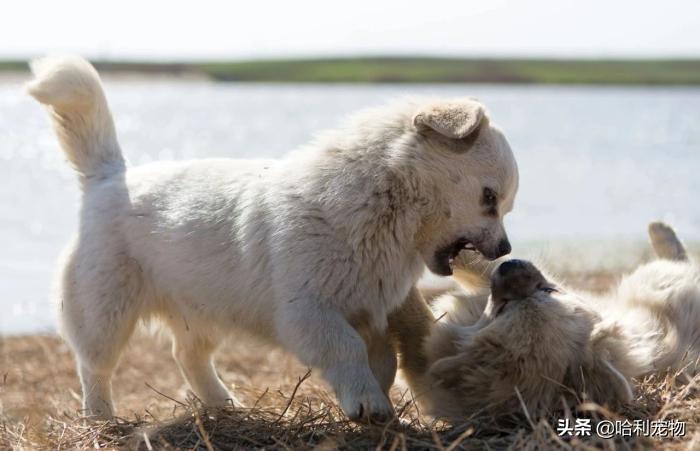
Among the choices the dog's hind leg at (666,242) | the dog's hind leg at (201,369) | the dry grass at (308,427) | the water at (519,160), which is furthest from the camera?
the water at (519,160)

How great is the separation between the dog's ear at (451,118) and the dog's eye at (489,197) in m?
0.31

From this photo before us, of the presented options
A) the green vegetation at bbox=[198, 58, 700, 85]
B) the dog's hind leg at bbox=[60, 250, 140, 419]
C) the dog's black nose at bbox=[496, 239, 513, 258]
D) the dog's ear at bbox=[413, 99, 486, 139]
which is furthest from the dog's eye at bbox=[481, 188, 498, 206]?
the green vegetation at bbox=[198, 58, 700, 85]

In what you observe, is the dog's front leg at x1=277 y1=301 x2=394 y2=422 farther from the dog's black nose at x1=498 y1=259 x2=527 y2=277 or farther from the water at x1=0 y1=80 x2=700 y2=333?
the water at x1=0 y1=80 x2=700 y2=333

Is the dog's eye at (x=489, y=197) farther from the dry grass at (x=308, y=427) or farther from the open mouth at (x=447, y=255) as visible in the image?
the dry grass at (x=308, y=427)

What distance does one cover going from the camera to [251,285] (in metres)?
4.86

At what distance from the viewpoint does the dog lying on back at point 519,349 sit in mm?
4484

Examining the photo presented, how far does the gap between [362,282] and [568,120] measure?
1472 inches

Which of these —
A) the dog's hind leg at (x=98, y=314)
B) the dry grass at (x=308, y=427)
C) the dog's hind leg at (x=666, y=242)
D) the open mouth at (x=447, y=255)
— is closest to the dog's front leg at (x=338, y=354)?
the dry grass at (x=308, y=427)

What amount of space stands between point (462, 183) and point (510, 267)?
1.65 ft

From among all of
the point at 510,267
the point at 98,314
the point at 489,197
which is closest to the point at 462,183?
the point at 489,197

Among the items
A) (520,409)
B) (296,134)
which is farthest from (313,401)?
(296,134)

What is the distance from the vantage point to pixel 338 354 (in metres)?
4.38

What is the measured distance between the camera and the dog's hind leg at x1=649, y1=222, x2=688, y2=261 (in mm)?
6530

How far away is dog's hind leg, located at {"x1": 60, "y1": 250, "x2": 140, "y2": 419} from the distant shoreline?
58.0 m
